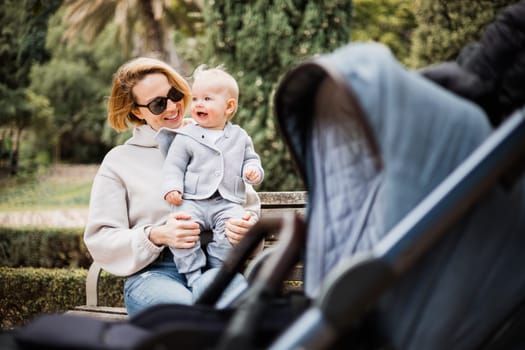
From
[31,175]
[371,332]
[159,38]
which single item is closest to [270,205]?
[371,332]

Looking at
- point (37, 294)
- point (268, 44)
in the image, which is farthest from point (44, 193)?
point (37, 294)

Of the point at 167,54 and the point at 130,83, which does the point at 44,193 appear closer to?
the point at 167,54

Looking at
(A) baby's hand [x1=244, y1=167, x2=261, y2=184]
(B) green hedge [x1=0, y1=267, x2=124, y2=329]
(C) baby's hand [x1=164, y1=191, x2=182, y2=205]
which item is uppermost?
(A) baby's hand [x1=244, y1=167, x2=261, y2=184]

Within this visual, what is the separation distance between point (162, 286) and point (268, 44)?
227 inches

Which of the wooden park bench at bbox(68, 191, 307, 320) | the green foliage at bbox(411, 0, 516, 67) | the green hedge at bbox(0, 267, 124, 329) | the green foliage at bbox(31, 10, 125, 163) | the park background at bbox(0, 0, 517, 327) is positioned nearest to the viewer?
the wooden park bench at bbox(68, 191, 307, 320)

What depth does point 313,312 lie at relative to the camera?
165 cm

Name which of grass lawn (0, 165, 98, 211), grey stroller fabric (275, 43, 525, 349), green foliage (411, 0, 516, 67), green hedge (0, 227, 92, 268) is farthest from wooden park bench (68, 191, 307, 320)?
grass lawn (0, 165, 98, 211)

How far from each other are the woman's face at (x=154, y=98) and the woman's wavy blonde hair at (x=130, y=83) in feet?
0.07

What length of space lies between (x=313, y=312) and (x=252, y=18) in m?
6.73

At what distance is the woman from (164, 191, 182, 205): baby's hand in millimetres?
65

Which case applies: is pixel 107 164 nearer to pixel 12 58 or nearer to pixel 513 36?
pixel 513 36

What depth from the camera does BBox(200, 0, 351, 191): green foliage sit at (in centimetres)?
797

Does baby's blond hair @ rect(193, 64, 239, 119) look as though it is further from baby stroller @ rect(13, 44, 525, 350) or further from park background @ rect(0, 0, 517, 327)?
baby stroller @ rect(13, 44, 525, 350)

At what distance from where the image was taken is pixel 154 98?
9.77 ft
